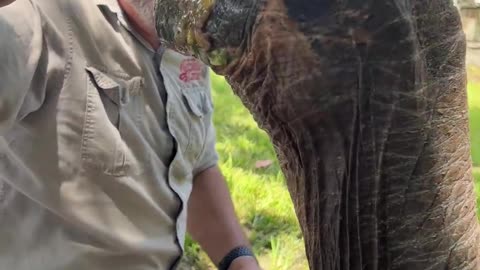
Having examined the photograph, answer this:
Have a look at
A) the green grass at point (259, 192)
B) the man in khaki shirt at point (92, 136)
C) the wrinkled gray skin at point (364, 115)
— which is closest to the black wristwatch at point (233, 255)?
the man in khaki shirt at point (92, 136)

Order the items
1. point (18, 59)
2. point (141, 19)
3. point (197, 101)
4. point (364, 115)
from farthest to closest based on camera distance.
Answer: point (197, 101)
point (141, 19)
point (18, 59)
point (364, 115)

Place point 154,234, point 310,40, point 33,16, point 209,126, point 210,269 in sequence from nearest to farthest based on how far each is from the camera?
1. point 310,40
2. point 33,16
3. point 154,234
4. point 209,126
5. point 210,269

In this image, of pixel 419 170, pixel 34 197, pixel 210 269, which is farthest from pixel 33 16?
pixel 210 269

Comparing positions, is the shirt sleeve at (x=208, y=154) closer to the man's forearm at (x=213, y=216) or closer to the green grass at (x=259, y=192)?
the man's forearm at (x=213, y=216)

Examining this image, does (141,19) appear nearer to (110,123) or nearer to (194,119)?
(110,123)

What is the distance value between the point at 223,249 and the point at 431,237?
1273mm

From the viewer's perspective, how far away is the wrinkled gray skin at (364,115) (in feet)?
2.62

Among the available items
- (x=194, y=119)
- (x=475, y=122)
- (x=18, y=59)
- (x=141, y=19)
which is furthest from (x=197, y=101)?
(x=475, y=122)

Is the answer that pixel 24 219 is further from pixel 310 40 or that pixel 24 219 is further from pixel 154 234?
pixel 310 40

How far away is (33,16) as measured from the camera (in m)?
1.57

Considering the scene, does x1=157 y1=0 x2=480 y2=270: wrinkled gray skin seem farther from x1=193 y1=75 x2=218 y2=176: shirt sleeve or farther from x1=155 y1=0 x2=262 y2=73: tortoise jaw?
x1=193 y1=75 x2=218 y2=176: shirt sleeve

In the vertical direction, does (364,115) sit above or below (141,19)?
above

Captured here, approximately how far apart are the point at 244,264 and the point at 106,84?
0.56 meters

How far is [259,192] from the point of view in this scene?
3082 millimetres
